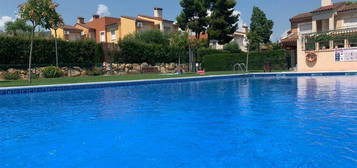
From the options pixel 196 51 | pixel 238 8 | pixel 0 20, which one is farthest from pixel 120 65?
pixel 0 20

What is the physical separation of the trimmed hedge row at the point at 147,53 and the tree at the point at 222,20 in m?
6.91

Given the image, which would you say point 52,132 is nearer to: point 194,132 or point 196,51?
point 194,132

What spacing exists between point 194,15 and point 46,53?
20866 mm

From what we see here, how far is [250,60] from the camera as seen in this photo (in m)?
28.5

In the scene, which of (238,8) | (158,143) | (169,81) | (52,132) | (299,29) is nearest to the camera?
(158,143)

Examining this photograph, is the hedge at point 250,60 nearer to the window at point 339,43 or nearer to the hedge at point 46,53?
the window at point 339,43

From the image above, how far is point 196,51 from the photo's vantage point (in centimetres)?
3275

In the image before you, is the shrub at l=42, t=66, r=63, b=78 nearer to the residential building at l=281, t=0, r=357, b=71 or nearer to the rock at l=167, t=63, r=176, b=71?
the rock at l=167, t=63, r=176, b=71

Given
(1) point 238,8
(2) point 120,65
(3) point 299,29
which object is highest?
(1) point 238,8

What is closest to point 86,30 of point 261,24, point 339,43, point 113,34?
point 113,34

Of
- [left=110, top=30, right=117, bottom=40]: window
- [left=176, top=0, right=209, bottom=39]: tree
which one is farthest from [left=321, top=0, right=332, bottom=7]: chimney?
[left=110, top=30, right=117, bottom=40]: window

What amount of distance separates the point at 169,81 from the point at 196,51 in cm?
1560

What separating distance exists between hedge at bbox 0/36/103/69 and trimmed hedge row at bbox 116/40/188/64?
8.25ft

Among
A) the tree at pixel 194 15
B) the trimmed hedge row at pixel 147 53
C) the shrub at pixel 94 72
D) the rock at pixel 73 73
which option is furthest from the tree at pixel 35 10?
the tree at pixel 194 15
